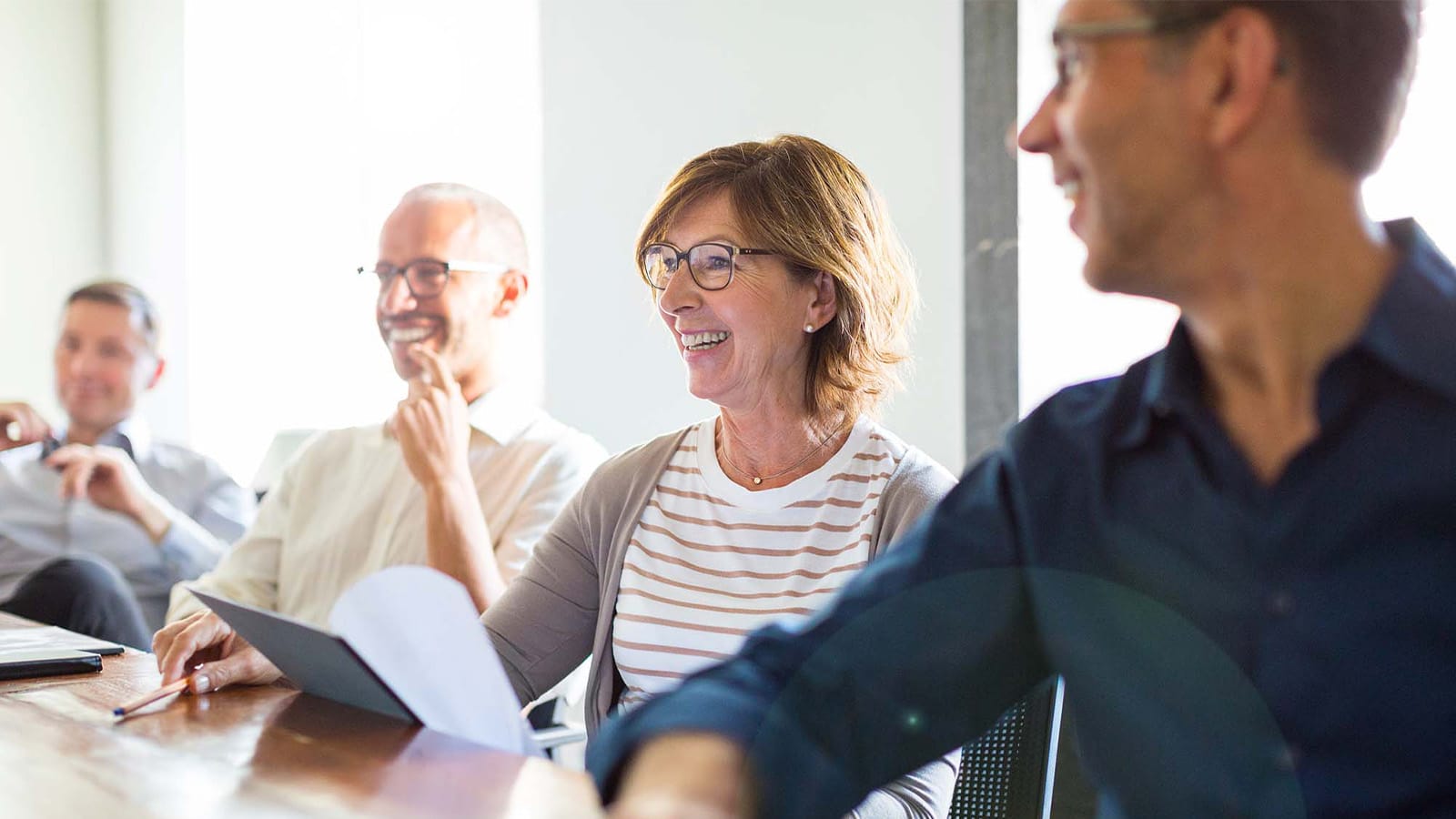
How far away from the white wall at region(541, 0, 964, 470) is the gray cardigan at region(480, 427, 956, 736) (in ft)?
4.06

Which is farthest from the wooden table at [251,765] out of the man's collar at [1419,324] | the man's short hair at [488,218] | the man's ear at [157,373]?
the man's ear at [157,373]

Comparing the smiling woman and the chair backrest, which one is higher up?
the smiling woman

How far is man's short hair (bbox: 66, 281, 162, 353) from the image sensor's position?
3768 mm

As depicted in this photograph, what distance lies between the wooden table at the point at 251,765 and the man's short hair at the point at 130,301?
2577mm

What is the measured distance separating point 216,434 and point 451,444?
374cm

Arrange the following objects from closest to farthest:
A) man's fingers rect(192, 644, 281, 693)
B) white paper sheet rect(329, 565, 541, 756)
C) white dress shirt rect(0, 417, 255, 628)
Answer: white paper sheet rect(329, 565, 541, 756) < man's fingers rect(192, 644, 281, 693) < white dress shirt rect(0, 417, 255, 628)

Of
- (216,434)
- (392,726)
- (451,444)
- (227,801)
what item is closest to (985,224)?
(451,444)

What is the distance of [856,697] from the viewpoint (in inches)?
36.9

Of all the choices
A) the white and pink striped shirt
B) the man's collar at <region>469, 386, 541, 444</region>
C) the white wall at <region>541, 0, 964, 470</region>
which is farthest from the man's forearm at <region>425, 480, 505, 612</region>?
the white wall at <region>541, 0, 964, 470</region>

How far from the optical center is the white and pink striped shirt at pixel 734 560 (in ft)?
5.45

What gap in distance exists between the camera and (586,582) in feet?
5.91

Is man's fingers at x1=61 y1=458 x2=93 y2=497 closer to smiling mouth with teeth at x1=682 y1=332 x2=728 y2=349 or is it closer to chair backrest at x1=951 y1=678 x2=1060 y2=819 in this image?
smiling mouth with teeth at x1=682 y1=332 x2=728 y2=349

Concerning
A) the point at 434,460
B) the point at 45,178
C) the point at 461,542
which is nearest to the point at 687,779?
the point at 461,542

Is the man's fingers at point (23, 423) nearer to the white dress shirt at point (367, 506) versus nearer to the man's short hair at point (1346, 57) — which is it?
the white dress shirt at point (367, 506)
